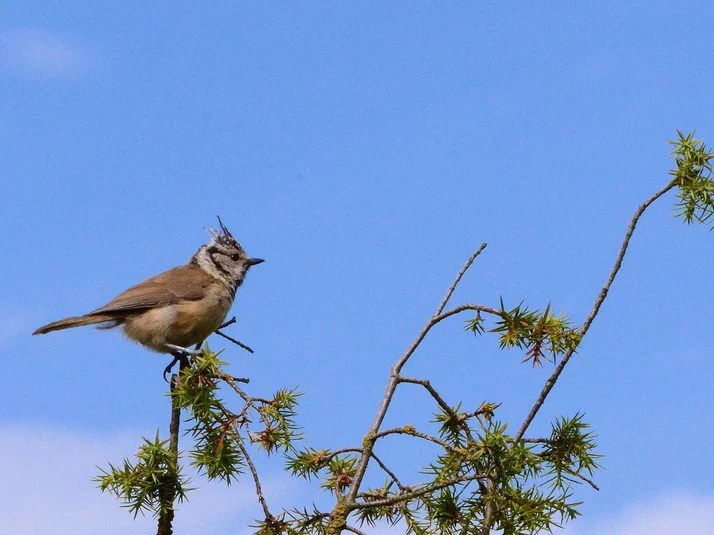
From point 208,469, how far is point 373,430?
948 millimetres

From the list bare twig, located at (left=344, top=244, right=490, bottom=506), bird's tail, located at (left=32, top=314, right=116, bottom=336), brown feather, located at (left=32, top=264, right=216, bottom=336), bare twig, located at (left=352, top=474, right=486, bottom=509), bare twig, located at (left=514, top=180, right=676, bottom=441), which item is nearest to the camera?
bare twig, located at (left=352, top=474, right=486, bottom=509)

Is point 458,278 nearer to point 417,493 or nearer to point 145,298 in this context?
point 417,493

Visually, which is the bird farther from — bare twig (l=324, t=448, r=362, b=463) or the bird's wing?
bare twig (l=324, t=448, r=362, b=463)

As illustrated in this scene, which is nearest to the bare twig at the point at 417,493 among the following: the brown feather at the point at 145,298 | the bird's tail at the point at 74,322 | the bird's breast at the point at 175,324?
the bird's breast at the point at 175,324

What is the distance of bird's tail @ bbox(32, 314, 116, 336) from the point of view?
6811mm

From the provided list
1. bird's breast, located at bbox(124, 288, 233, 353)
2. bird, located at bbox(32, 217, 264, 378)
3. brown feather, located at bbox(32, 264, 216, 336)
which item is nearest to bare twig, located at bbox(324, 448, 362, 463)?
bird, located at bbox(32, 217, 264, 378)

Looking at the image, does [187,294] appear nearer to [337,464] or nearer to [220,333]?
Answer: [220,333]

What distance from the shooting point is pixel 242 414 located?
4.18 metres

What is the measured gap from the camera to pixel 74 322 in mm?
7004

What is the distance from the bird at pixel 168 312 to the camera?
7082 mm

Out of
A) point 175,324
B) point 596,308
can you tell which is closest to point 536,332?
point 596,308

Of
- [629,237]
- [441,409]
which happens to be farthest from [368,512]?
[629,237]

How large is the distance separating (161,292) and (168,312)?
0.38m

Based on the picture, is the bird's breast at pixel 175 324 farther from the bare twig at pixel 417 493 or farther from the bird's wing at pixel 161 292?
the bare twig at pixel 417 493
